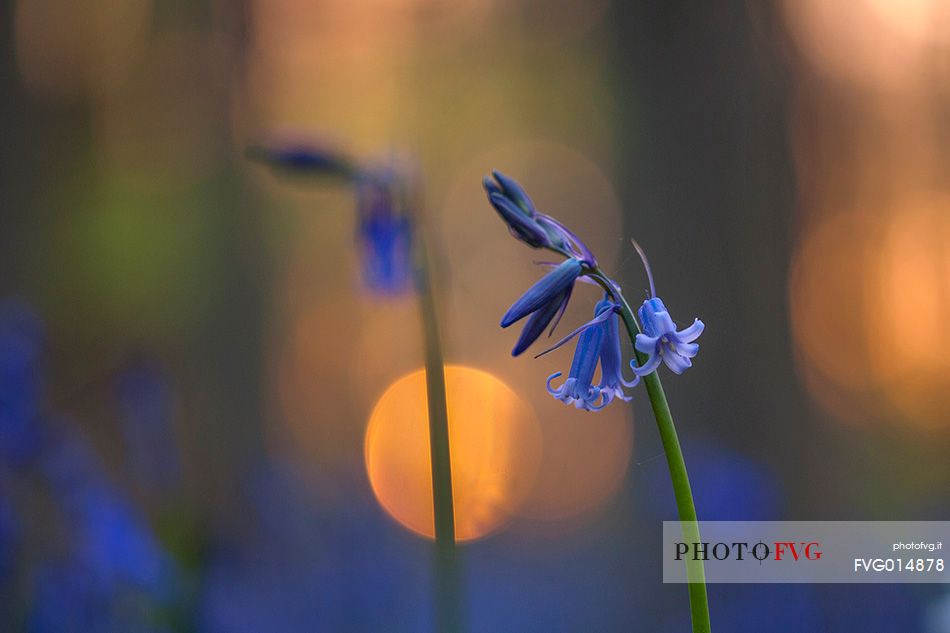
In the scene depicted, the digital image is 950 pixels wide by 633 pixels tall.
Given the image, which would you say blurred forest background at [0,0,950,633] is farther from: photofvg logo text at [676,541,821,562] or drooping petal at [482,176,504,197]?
drooping petal at [482,176,504,197]

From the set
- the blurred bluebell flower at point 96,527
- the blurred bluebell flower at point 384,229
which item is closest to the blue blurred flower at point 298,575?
the blurred bluebell flower at point 96,527

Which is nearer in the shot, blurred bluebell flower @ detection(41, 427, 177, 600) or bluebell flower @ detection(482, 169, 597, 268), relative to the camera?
bluebell flower @ detection(482, 169, 597, 268)

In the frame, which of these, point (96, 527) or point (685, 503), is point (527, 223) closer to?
point (685, 503)

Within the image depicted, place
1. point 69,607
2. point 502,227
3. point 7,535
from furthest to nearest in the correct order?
point 502,227 < point 7,535 < point 69,607

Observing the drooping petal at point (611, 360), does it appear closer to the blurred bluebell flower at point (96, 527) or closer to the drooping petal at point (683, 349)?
the drooping petal at point (683, 349)

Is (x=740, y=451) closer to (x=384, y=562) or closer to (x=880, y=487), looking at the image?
(x=880, y=487)

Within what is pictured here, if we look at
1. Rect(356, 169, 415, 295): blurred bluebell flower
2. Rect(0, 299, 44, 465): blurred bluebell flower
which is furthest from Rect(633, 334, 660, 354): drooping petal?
Rect(0, 299, 44, 465): blurred bluebell flower

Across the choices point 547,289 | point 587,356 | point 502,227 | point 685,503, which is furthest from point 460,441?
point 685,503
